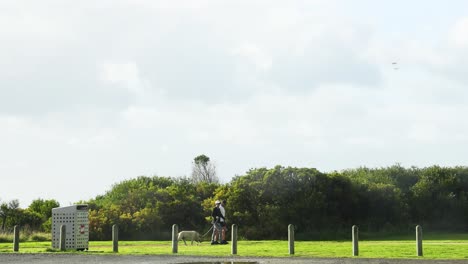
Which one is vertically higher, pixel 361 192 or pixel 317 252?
pixel 361 192

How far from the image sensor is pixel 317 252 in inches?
1109

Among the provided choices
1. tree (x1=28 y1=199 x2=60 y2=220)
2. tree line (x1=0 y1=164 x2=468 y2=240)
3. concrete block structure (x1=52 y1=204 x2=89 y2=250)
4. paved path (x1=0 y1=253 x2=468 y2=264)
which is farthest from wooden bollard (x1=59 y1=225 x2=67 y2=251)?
tree (x1=28 y1=199 x2=60 y2=220)

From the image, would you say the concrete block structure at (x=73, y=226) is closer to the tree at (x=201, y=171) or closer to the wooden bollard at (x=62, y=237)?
the wooden bollard at (x=62, y=237)

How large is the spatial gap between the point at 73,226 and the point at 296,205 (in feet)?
62.1

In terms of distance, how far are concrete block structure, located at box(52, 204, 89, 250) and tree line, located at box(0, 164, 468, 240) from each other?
53.6 feet

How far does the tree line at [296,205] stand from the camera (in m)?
46.9

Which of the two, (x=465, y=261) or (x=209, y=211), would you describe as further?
(x=209, y=211)

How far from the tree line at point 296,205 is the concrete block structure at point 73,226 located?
53.6 ft

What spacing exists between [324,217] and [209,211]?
7.68 meters

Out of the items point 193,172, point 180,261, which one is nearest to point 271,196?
point 180,261

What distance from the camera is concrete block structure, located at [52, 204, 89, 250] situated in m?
31.1

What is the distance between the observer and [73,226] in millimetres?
31156

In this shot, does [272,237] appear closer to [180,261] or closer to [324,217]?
[324,217]

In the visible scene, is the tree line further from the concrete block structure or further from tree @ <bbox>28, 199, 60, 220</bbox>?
the concrete block structure
